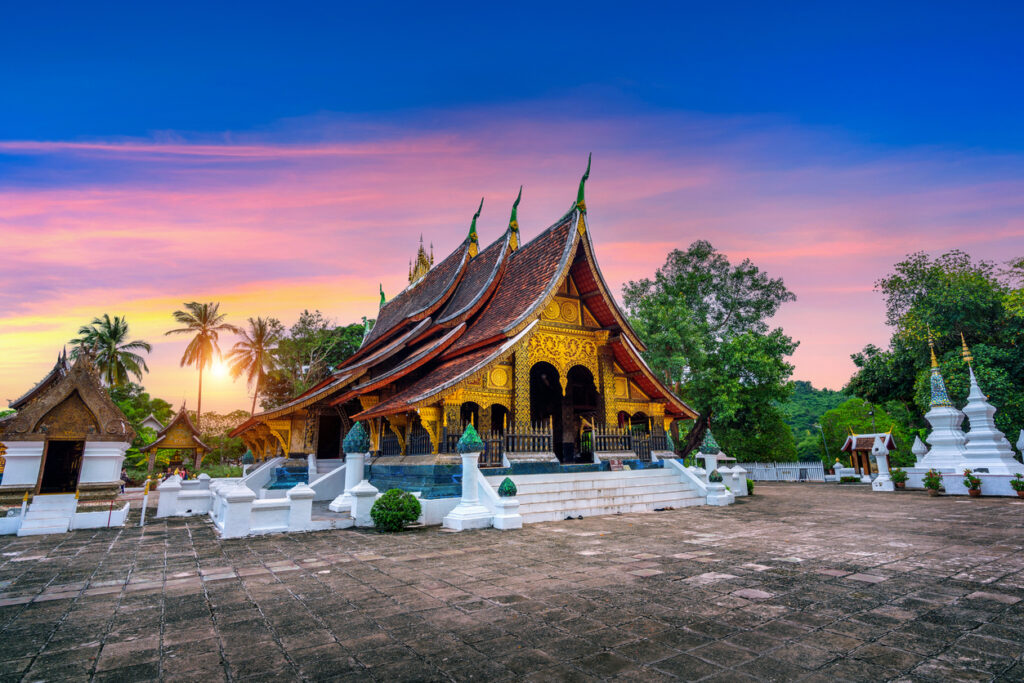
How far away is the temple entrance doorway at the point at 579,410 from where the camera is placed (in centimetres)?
1463

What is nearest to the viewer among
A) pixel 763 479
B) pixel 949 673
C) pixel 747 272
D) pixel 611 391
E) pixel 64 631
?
pixel 949 673

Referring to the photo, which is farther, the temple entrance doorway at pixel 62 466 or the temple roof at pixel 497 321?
the temple roof at pixel 497 321

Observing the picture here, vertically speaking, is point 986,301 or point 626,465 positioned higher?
point 986,301

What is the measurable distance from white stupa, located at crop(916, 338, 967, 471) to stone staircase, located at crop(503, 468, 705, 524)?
8852mm

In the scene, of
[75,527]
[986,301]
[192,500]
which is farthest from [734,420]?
[75,527]

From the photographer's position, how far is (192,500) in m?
12.2

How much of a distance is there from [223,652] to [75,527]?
8.89 metres

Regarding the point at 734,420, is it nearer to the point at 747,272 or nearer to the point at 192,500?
the point at 747,272

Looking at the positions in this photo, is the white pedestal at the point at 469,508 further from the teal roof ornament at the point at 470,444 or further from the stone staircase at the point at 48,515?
the stone staircase at the point at 48,515

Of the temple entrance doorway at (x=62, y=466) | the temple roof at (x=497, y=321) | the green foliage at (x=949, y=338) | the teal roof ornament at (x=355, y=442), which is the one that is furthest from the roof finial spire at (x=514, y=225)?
the green foliage at (x=949, y=338)

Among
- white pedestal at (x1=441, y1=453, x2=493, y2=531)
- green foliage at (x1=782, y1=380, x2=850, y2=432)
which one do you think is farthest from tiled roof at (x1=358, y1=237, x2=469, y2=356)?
green foliage at (x1=782, y1=380, x2=850, y2=432)

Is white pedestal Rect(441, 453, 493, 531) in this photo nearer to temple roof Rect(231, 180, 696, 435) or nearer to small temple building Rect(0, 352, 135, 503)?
temple roof Rect(231, 180, 696, 435)

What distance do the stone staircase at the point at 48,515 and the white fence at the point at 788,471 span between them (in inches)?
1093

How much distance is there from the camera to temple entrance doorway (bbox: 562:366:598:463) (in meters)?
14.6
